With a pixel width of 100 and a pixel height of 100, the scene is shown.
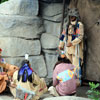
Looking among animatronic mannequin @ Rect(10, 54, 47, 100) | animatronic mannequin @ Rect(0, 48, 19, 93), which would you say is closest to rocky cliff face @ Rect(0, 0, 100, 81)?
animatronic mannequin @ Rect(0, 48, 19, 93)

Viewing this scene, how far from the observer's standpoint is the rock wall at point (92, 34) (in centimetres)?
589

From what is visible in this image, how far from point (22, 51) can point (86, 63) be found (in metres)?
1.94

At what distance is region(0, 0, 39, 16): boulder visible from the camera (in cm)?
726

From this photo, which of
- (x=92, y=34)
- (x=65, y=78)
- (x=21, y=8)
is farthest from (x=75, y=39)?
(x=21, y=8)

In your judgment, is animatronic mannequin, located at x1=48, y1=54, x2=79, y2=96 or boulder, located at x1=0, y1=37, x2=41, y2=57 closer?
animatronic mannequin, located at x1=48, y1=54, x2=79, y2=96

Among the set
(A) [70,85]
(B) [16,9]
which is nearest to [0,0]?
(B) [16,9]

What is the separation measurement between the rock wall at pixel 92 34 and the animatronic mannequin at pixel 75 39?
0.25 meters

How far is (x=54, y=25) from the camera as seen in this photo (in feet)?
24.7

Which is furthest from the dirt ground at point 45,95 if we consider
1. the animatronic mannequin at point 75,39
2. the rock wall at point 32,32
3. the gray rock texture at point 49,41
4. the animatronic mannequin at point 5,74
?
the gray rock texture at point 49,41

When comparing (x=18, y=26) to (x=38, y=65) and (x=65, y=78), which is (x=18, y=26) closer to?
(x=38, y=65)

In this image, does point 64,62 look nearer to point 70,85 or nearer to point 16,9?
point 70,85

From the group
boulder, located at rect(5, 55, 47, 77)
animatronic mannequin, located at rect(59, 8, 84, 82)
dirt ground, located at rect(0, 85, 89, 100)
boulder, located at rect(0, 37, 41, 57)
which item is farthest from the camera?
boulder, located at rect(5, 55, 47, 77)

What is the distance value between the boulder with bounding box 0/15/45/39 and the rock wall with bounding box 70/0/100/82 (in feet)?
5.36

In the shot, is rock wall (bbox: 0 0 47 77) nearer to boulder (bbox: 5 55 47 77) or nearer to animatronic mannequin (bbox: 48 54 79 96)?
boulder (bbox: 5 55 47 77)
